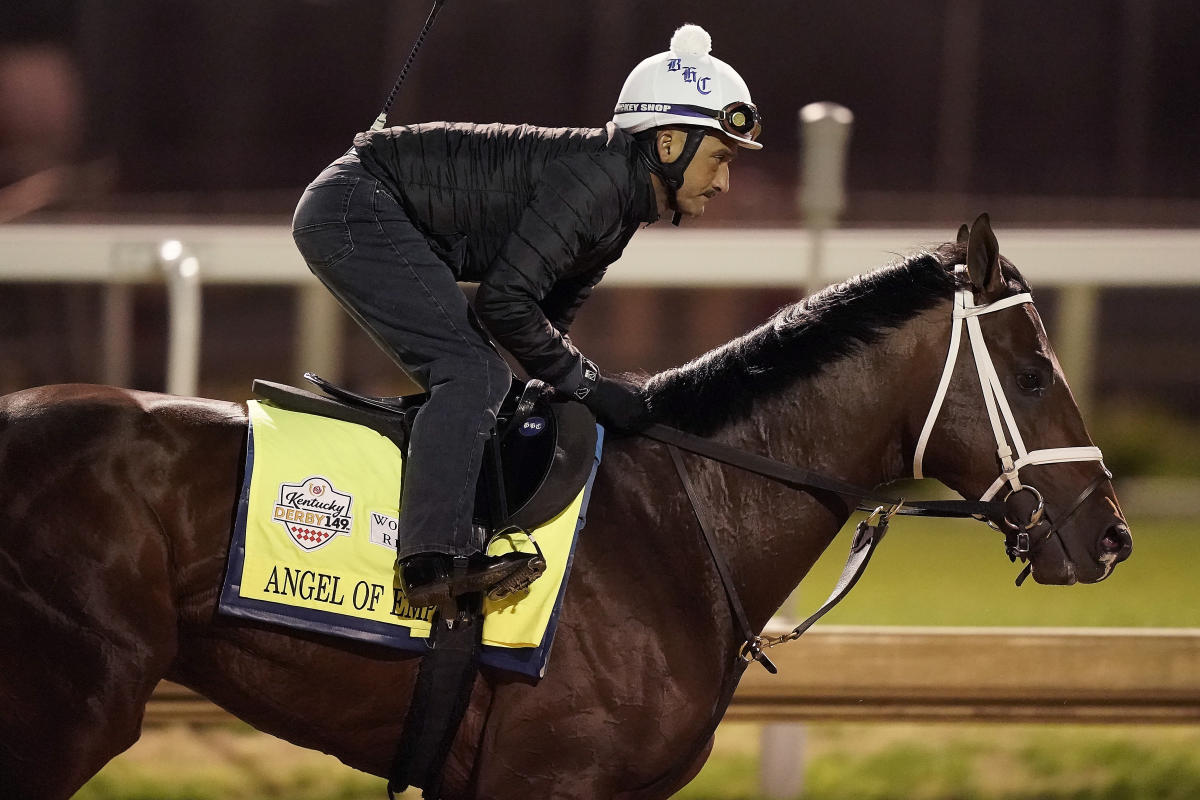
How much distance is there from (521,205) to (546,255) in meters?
0.21

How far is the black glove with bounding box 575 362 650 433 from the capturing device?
312 cm

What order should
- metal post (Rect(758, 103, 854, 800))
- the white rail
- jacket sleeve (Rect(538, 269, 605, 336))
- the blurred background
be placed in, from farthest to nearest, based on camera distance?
the blurred background → the white rail → metal post (Rect(758, 103, 854, 800)) → jacket sleeve (Rect(538, 269, 605, 336))

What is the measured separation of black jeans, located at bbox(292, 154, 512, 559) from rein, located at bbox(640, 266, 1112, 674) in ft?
1.63

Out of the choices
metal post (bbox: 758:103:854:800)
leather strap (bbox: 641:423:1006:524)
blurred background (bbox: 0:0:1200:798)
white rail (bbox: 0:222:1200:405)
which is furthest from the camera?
blurred background (bbox: 0:0:1200:798)

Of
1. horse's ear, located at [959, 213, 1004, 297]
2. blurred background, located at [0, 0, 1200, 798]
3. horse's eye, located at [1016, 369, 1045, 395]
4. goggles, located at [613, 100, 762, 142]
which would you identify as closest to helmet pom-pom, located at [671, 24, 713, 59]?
goggles, located at [613, 100, 762, 142]

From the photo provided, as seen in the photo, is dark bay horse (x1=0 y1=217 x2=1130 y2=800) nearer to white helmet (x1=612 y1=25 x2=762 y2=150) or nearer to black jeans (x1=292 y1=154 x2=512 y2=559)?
black jeans (x1=292 y1=154 x2=512 y2=559)

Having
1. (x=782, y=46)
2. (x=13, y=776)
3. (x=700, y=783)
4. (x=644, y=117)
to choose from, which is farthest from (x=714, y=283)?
(x=782, y=46)

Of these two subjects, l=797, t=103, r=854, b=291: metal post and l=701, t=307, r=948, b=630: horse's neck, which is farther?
l=797, t=103, r=854, b=291: metal post

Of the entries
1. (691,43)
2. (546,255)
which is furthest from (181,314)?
(691,43)

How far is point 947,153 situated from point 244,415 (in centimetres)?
1385

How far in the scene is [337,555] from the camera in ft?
9.78

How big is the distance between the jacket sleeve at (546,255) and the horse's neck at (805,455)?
481 millimetres

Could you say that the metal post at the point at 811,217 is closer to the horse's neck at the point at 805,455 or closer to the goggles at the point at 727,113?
the horse's neck at the point at 805,455

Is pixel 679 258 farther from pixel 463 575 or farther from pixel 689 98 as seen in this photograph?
pixel 463 575
